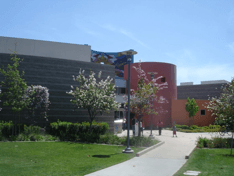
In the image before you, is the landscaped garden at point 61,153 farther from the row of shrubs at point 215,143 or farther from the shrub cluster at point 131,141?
the row of shrubs at point 215,143

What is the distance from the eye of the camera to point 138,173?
920cm

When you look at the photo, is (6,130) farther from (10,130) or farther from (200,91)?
(200,91)

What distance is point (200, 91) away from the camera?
60.0m

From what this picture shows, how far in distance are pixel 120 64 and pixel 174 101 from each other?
104ft

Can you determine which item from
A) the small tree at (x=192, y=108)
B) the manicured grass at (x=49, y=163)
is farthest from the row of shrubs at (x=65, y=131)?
the small tree at (x=192, y=108)

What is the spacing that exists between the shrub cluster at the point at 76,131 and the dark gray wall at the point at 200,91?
42479mm

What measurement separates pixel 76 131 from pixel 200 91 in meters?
45.4

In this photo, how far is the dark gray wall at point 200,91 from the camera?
190 feet

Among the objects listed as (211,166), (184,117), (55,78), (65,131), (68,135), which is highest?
(55,78)

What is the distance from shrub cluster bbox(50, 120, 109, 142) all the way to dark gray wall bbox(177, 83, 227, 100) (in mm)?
42479

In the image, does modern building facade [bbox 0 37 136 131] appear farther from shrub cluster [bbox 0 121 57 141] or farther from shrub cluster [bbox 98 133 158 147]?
shrub cluster [bbox 98 133 158 147]

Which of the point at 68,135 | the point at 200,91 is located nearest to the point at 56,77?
the point at 68,135

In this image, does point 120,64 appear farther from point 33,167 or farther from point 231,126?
point 33,167

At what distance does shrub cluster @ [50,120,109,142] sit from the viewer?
19094 millimetres
